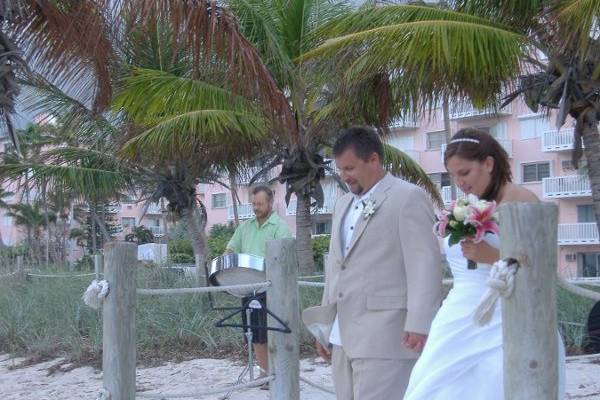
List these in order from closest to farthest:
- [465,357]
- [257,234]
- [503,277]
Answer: [503,277] → [465,357] → [257,234]

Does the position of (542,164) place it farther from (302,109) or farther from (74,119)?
(302,109)

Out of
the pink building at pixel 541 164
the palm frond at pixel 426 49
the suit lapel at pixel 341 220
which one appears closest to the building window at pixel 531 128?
the pink building at pixel 541 164

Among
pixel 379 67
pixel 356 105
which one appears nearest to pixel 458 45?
pixel 379 67

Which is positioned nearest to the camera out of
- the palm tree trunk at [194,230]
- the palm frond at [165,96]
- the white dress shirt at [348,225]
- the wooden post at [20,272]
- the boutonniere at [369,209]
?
the boutonniere at [369,209]

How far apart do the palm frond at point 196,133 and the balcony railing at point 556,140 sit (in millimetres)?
27201

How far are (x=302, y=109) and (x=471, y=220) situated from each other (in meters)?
9.41

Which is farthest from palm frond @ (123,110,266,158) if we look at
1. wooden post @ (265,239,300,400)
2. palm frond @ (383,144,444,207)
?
wooden post @ (265,239,300,400)

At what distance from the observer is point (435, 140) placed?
40.3 metres

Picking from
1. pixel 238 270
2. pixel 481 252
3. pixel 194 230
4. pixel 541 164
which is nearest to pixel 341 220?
pixel 481 252

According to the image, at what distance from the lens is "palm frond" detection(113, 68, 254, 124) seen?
38.7 ft

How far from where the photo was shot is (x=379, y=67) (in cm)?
901

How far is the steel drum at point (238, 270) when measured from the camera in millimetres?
5887

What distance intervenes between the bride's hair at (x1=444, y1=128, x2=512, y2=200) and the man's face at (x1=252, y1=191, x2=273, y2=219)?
3916mm

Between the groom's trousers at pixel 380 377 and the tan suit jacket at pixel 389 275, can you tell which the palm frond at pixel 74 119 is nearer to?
the tan suit jacket at pixel 389 275
